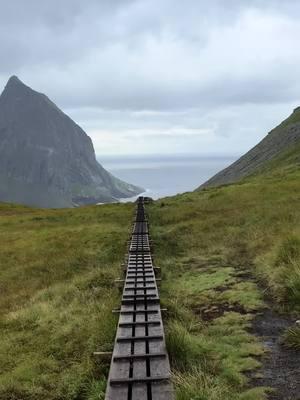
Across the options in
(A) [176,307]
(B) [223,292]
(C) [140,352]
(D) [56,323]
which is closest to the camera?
(C) [140,352]

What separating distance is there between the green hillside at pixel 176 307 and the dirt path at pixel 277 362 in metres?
0.23

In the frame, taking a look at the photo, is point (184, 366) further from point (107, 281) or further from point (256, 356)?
point (107, 281)

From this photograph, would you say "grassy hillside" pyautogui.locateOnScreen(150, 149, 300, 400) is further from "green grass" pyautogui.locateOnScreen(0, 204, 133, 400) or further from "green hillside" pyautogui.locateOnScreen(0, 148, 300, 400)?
"green grass" pyautogui.locateOnScreen(0, 204, 133, 400)

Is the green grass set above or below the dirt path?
below

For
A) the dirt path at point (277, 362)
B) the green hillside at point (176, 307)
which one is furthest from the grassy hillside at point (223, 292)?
the dirt path at point (277, 362)

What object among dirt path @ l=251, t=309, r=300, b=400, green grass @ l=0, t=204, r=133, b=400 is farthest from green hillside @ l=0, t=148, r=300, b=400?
dirt path @ l=251, t=309, r=300, b=400

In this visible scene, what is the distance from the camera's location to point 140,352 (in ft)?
28.7

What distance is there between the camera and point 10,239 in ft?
126

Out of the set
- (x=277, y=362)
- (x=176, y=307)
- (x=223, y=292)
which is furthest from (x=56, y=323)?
(x=277, y=362)

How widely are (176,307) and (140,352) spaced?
3.45 metres

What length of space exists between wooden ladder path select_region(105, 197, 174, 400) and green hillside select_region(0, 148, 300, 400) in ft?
1.00

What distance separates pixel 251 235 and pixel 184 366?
1516 cm

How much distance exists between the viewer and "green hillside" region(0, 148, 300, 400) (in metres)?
8.57

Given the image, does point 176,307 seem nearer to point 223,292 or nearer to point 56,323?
point 223,292
